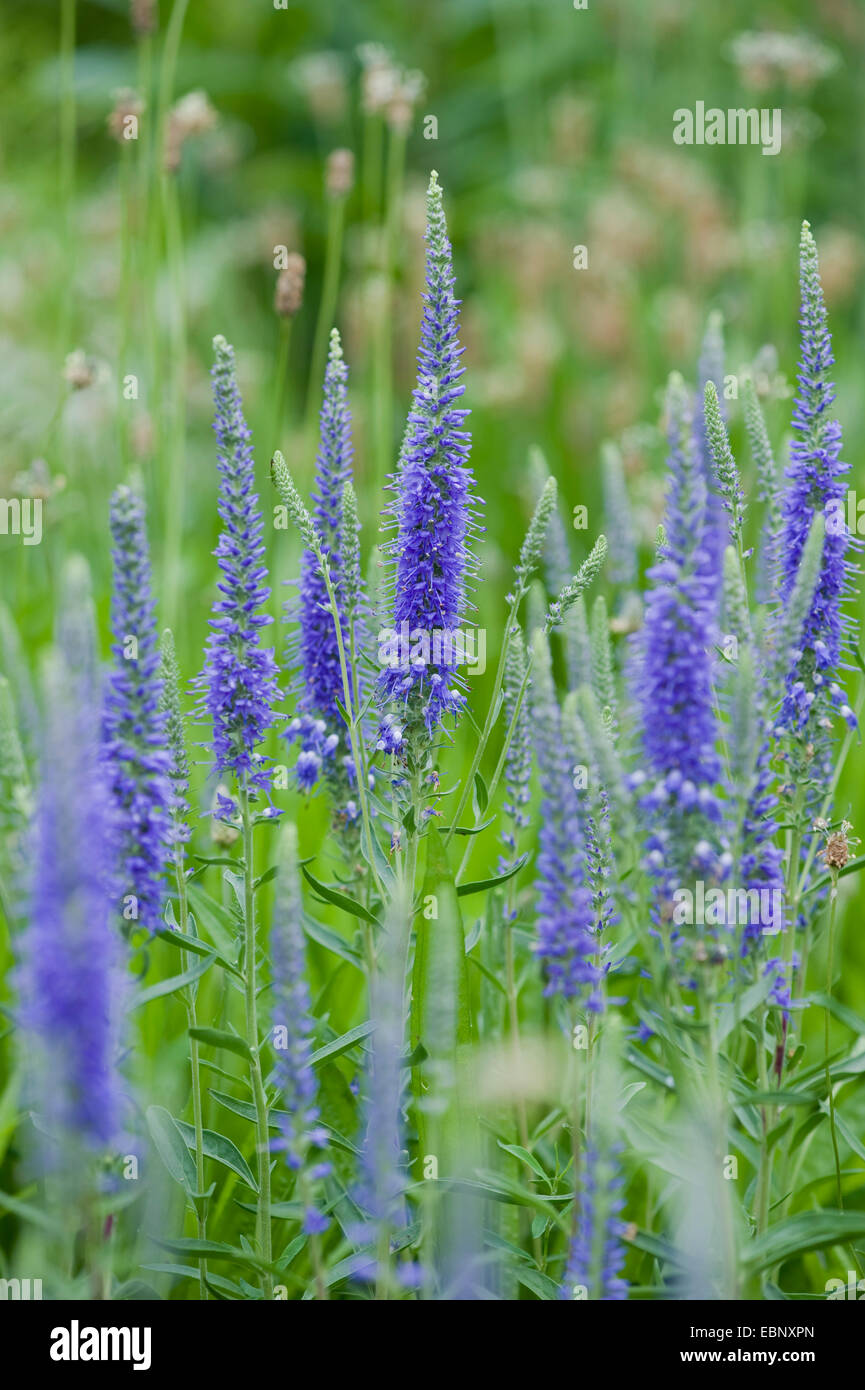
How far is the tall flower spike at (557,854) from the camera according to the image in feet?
6.13

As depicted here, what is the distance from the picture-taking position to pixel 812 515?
2.49 metres

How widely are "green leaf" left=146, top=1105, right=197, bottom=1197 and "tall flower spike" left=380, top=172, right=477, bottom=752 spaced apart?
2.58 feet

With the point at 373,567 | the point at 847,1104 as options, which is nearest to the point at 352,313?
the point at 373,567

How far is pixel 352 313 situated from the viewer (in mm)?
6145

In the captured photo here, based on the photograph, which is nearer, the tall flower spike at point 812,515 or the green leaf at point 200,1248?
the green leaf at point 200,1248

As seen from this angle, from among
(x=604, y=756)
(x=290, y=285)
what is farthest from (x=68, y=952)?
(x=290, y=285)

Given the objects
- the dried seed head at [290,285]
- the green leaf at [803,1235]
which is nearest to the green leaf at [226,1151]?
the green leaf at [803,1235]

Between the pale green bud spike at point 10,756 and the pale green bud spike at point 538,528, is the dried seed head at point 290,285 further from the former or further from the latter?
the pale green bud spike at point 10,756

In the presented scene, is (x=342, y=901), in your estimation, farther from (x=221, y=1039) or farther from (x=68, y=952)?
(x=68, y=952)

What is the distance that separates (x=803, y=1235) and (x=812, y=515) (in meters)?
1.25

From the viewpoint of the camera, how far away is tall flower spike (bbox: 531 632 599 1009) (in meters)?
1.87

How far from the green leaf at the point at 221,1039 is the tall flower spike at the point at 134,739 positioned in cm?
22
